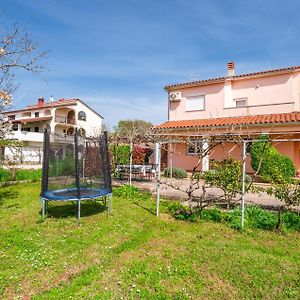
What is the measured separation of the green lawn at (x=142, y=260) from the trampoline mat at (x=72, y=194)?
63cm

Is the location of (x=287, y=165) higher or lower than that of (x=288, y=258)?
higher

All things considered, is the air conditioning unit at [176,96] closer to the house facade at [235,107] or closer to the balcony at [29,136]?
the house facade at [235,107]

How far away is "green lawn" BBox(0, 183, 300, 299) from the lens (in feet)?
13.6

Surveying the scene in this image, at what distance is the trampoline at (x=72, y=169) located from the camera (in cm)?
818

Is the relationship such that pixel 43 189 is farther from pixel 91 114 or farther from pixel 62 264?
pixel 91 114

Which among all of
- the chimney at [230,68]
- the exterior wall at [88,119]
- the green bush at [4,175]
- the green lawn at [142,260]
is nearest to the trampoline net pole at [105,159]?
the green lawn at [142,260]

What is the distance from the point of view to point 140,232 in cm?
677

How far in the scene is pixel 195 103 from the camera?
73.6 feet

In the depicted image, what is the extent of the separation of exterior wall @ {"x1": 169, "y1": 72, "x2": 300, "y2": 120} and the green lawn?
14178 mm

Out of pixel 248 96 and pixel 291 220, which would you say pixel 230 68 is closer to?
pixel 248 96

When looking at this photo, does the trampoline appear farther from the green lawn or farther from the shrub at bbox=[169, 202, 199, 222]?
the shrub at bbox=[169, 202, 199, 222]

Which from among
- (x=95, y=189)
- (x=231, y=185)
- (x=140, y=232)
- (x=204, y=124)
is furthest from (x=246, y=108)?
(x=140, y=232)

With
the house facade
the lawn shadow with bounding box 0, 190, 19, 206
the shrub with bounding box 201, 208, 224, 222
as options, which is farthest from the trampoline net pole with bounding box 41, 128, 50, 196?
the house facade

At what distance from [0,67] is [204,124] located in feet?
43.5
